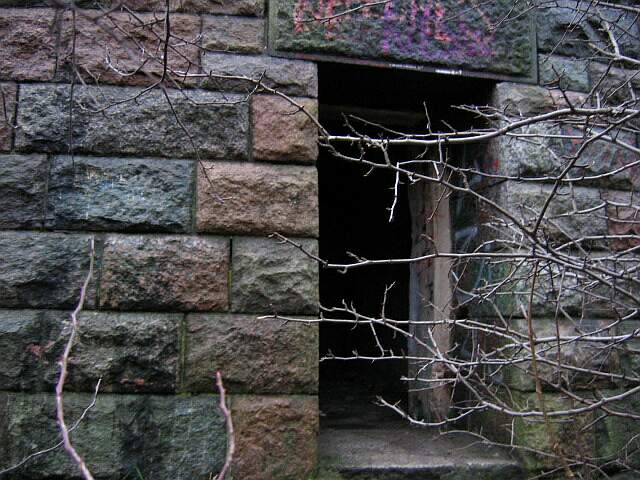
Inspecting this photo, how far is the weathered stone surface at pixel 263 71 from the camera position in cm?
314

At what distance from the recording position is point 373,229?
6.84 metres

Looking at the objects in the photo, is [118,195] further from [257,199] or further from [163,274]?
[257,199]

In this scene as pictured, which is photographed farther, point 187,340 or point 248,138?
point 248,138

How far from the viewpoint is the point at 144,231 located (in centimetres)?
296

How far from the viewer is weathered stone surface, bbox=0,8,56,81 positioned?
3.01 meters

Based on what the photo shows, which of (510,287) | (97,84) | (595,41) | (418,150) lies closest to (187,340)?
(97,84)

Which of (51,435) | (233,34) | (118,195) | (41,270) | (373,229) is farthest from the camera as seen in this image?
(373,229)

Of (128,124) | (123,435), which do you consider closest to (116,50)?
(128,124)

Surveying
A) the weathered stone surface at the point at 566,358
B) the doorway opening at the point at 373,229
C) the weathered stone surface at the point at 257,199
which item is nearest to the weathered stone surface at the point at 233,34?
the doorway opening at the point at 373,229

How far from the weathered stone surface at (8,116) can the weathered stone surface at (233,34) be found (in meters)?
0.92

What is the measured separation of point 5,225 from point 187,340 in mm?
961

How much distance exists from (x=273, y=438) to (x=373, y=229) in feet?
13.6

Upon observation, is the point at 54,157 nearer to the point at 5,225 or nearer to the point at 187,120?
the point at 5,225

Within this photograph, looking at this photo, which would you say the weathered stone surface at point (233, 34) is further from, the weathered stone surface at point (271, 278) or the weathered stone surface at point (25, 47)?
the weathered stone surface at point (271, 278)
